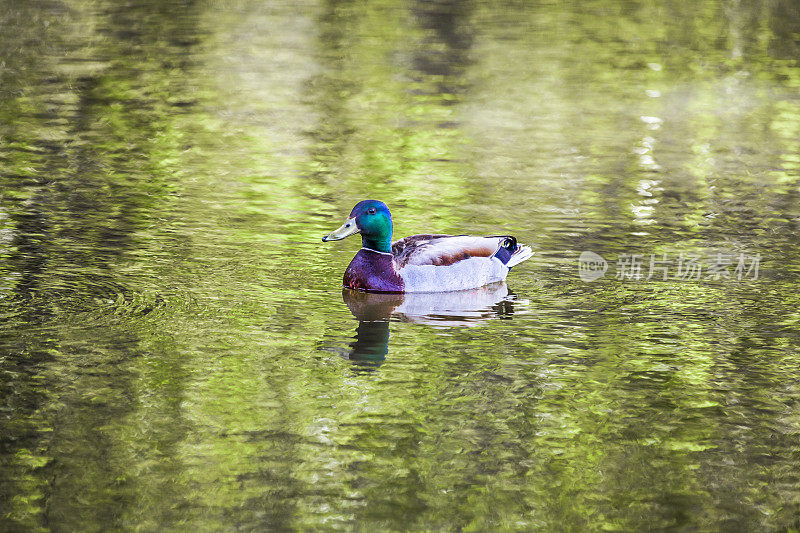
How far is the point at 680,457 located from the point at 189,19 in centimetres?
2448

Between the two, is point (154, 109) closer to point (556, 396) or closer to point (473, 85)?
point (473, 85)

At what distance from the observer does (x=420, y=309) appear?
430 inches

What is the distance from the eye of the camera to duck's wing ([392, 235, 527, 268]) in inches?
447

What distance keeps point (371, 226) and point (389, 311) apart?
2.91 ft

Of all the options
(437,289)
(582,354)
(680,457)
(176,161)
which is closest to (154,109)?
(176,161)

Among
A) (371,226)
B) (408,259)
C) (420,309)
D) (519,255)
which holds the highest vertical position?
(371,226)

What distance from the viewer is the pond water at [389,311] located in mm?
7297

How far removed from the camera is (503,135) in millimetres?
18984

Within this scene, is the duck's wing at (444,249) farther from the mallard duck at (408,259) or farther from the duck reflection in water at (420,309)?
the duck reflection in water at (420,309)

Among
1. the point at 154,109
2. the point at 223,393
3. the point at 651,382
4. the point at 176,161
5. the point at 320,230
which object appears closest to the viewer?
the point at 223,393

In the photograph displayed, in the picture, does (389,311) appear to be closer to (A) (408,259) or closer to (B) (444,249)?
(A) (408,259)

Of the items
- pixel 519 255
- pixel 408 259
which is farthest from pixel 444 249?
pixel 519 255

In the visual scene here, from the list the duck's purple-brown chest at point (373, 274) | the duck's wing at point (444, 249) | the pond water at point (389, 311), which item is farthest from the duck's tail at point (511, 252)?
the duck's purple-brown chest at point (373, 274)

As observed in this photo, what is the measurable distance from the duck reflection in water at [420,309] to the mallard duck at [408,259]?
9 centimetres
